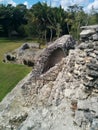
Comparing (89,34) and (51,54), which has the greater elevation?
(89,34)

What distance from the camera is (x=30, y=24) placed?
2562 inches

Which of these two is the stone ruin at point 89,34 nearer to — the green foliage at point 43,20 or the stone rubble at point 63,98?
the stone rubble at point 63,98

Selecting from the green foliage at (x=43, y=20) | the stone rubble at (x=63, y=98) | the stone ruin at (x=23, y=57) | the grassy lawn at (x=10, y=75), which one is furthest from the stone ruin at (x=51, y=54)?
the green foliage at (x=43, y=20)

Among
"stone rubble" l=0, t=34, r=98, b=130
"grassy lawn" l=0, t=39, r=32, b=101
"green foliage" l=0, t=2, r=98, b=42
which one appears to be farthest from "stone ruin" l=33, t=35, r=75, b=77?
"green foliage" l=0, t=2, r=98, b=42

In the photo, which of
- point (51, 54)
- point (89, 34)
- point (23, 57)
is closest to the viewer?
point (89, 34)

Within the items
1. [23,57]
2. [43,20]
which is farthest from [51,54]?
[43,20]

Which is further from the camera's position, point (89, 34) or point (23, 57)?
point (23, 57)

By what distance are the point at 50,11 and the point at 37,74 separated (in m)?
56.2

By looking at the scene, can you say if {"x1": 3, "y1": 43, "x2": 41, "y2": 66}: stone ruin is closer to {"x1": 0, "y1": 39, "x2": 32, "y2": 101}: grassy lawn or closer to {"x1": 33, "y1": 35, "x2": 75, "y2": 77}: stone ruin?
{"x1": 0, "y1": 39, "x2": 32, "y2": 101}: grassy lawn

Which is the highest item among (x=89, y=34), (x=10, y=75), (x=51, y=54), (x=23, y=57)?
(x=89, y=34)

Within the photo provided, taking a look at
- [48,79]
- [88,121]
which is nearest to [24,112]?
[48,79]

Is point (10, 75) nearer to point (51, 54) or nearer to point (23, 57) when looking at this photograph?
point (23, 57)

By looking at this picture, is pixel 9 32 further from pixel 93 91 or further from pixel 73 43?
pixel 93 91

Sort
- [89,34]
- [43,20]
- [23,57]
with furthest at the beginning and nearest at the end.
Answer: [43,20] → [23,57] → [89,34]
